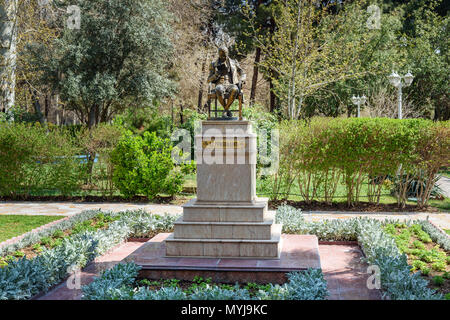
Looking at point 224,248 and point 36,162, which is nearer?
point 224,248

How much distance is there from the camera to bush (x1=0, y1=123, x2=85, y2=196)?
11.6 m

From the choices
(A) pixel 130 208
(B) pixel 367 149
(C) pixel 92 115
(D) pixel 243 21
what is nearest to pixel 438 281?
(B) pixel 367 149

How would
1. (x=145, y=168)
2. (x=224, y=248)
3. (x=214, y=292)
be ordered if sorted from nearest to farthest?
(x=214, y=292)
(x=224, y=248)
(x=145, y=168)

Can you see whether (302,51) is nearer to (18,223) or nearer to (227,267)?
(18,223)

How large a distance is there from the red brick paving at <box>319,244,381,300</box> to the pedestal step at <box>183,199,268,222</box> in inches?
46.6

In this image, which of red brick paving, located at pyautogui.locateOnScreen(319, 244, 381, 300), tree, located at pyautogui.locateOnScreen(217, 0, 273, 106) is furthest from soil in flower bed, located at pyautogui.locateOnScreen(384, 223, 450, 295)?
tree, located at pyautogui.locateOnScreen(217, 0, 273, 106)

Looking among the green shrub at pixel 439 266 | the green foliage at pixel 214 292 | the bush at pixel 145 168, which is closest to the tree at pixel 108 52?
the bush at pixel 145 168

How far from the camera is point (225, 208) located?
19.1 ft

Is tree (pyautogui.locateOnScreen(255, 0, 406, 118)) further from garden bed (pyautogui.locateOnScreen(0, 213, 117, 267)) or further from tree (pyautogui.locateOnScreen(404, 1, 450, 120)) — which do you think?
garden bed (pyautogui.locateOnScreen(0, 213, 117, 267))

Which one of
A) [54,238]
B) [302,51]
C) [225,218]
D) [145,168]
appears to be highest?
[302,51]

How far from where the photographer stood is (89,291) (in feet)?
14.3

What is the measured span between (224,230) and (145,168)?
18.8 ft
